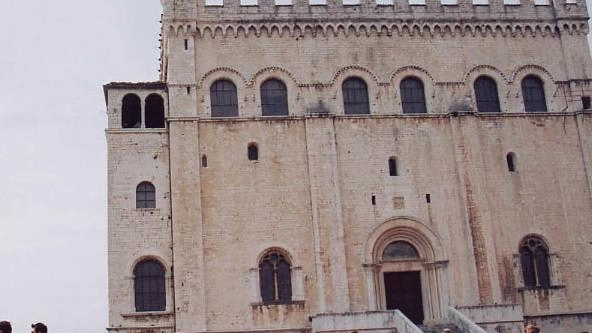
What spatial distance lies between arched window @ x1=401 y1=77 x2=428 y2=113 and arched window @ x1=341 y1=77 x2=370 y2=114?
5.04 feet

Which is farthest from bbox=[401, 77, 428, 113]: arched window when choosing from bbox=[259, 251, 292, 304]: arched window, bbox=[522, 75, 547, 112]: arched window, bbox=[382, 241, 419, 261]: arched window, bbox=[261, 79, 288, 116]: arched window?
bbox=[259, 251, 292, 304]: arched window

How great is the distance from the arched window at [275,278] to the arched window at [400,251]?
150 inches

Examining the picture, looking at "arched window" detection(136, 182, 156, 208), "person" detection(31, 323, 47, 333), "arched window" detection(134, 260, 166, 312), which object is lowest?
"person" detection(31, 323, 47, 333)

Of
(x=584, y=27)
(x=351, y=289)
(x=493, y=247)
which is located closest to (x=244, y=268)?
(x=351, y=289)

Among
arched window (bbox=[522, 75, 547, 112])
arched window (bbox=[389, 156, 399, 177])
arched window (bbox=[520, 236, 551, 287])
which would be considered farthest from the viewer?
arched window (bbox=[522, 75, 547, 112])

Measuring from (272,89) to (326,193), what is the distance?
15.7ft

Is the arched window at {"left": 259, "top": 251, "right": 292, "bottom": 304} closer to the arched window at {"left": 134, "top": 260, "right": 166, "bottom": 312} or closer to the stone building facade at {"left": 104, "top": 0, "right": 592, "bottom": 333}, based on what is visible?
the stone building facade at {"left": 104, "top": 0, "right": 592, "bottom": 333}

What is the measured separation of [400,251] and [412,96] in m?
6.28

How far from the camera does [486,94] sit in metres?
33.3

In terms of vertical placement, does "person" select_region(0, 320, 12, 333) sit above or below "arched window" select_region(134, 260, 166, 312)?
below

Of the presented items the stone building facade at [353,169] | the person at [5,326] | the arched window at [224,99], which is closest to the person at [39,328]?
the person at [5,326]

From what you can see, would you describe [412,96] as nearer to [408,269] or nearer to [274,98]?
[274,98]

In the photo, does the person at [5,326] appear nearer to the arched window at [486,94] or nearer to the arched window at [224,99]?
the arched window at [224,99]

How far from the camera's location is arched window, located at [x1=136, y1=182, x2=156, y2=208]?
100 feet
